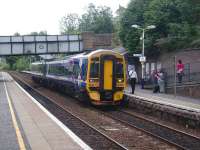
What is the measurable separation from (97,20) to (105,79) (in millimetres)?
93878

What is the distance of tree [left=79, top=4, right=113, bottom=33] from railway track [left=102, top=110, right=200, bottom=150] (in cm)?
9190

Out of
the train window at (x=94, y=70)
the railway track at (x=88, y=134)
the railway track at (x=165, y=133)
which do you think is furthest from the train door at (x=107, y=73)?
the railway track at (x=88, y=134)

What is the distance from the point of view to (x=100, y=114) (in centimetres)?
2319

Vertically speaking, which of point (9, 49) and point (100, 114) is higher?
point (9, 49)

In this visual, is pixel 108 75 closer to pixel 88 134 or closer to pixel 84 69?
pixel 84 69

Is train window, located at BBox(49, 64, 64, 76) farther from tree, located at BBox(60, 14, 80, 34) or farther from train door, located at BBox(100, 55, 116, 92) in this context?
tree, located at BBox(60, 14, 80, 34)

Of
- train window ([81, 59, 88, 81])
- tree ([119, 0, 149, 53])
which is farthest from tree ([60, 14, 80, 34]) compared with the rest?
train window ([81, 59, 88, 81])

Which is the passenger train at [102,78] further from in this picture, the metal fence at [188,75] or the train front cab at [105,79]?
the metal fence at [188,75]

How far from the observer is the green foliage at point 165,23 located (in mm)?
40875

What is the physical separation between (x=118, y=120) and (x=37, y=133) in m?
5.82

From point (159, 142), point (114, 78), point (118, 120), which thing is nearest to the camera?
point (159, 142)

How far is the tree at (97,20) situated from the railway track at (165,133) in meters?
91.9

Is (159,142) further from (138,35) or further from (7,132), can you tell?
(138,35)

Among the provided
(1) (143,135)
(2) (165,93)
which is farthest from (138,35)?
(1) (143,135)
